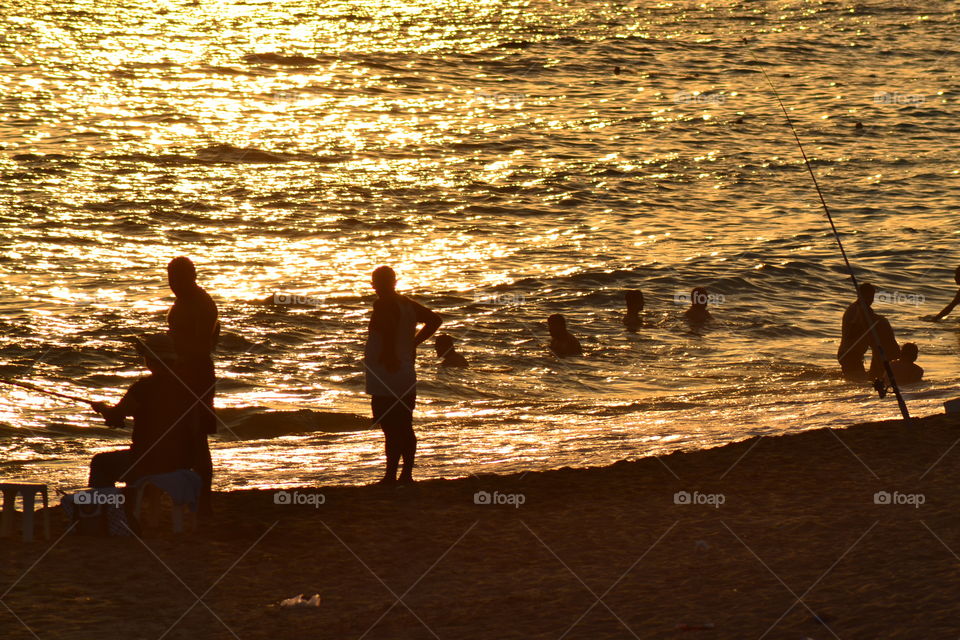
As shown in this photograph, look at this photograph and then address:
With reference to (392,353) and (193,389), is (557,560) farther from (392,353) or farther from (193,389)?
(193,389)

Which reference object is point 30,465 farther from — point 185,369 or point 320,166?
point 320,166

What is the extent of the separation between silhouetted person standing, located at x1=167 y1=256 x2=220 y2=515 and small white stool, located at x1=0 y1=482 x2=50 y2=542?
0.92 m

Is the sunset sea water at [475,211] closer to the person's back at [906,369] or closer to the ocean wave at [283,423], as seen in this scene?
the ocean wave at [283,423]

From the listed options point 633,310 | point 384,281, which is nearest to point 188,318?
point 384,281

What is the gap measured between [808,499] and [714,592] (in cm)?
185

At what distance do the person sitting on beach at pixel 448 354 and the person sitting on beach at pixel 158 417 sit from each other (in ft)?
29.5

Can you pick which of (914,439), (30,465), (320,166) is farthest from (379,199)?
(914,439)

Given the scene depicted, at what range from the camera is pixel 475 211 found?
28.0 m

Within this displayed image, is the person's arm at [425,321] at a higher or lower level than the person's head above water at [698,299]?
higher

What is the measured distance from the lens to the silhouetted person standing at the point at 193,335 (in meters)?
7.80

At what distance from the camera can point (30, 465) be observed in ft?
36.0

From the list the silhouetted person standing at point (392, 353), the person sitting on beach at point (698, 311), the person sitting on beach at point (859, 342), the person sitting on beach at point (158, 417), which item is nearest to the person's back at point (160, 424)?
the person sitting on beach at point (158, 417)

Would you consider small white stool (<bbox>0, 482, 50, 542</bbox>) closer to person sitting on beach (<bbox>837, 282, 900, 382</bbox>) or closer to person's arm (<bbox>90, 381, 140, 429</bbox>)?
person's arm (<bbox>90, 381, 140, 429</bbox>)

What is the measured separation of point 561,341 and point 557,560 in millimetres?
→ 10465
